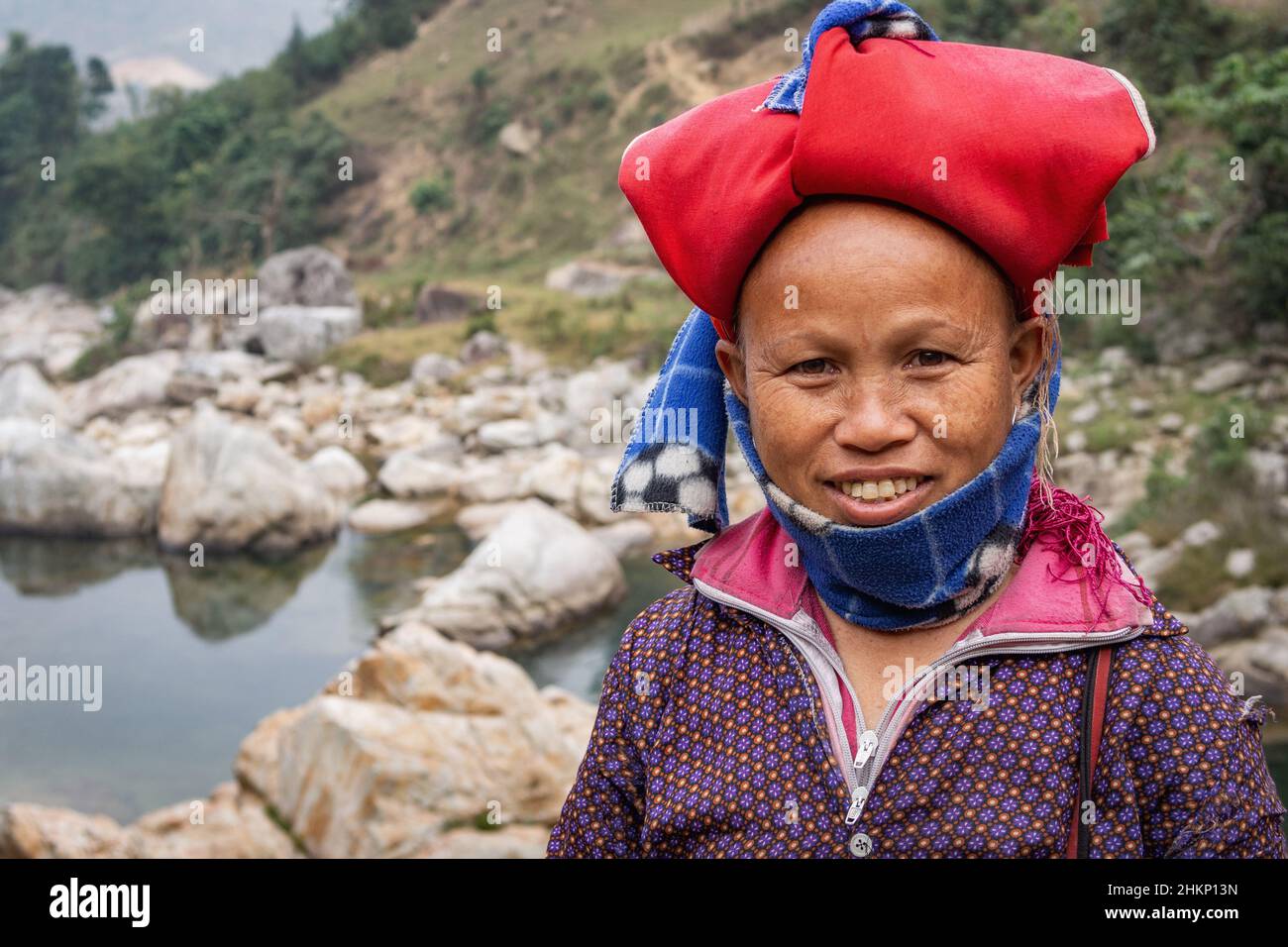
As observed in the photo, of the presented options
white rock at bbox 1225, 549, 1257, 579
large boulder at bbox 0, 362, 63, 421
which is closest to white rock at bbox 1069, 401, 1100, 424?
white rock at bbox 1225, 549, 1257, 579

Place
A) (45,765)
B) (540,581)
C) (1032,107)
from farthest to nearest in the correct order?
(540,581)
(45,765)
(1032,107)

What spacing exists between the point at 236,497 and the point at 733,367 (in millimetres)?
9892

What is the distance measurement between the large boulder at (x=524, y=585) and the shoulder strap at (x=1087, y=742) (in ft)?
23.6

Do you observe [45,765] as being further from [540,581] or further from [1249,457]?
[1249,457]

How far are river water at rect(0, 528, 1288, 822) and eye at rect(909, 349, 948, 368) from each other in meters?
5.28

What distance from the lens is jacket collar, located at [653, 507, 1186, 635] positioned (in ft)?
3.80

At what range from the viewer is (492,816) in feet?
14.5

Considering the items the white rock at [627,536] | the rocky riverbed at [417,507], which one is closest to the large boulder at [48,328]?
the rocky riverbed at [417,507]

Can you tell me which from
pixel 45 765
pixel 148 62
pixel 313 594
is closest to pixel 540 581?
pixel 313 594

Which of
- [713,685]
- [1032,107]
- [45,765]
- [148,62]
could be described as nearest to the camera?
[1032,107]

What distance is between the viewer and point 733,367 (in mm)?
1324

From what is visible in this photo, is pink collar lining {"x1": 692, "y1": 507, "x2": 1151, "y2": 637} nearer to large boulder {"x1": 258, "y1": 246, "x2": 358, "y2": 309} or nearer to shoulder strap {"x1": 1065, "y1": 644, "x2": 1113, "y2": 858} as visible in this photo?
shoulder strap {"x1": 1065, "y1": 644, "x2": 1113, "y2": 858}

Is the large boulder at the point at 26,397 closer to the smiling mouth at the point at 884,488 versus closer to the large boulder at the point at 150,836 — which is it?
the large boulder at the point at 150,836
